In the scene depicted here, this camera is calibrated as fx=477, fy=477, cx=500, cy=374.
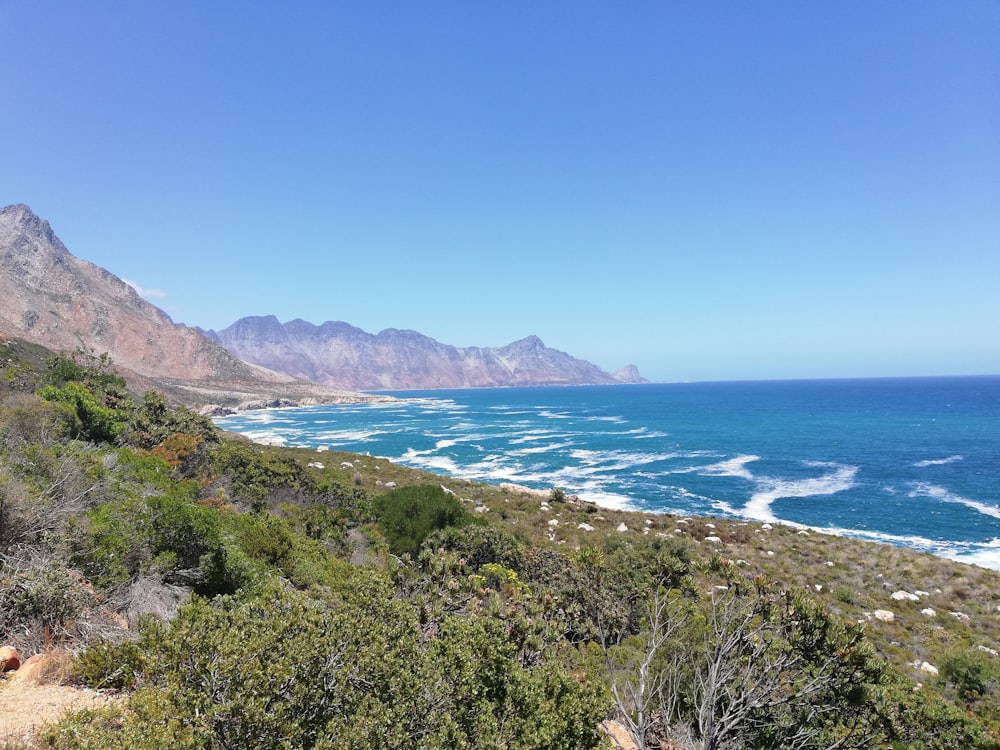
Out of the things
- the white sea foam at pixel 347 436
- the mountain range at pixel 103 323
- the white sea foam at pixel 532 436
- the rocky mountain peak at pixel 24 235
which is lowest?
the white sea foam at pixel 347 436

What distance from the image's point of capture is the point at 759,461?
179 feet

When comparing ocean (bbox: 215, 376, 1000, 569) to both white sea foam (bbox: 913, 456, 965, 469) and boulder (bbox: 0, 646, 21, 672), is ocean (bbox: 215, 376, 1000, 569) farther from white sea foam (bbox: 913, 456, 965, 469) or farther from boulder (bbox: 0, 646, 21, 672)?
boulder (bbox: 0, 646, 21, 672)

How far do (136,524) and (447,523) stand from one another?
1200cm

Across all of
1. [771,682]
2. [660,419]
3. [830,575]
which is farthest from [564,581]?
[660,419]

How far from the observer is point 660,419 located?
343 feet

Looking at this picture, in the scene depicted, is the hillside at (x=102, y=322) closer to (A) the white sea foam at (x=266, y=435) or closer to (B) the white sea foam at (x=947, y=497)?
(A) the white sea foam at (x=266, y=435)

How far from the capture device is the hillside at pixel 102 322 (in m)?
122

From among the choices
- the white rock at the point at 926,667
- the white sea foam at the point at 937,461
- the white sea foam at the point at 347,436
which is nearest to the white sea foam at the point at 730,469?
the white sea foam at the point at 937,461

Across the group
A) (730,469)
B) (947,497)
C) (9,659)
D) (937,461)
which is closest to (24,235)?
(730,469)

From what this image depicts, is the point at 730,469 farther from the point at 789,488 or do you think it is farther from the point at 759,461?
the point at 789,488

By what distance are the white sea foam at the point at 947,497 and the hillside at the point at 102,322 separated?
447 ft

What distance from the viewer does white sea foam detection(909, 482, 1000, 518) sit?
34.1 m

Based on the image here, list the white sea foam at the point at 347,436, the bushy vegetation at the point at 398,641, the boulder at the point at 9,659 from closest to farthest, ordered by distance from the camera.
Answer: the bushy vegetation at the point at 398,641 → the boulder at the point at 9,659 → the white sea foam at the point at 347,436

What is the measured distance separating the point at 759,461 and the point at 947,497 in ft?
58.9
